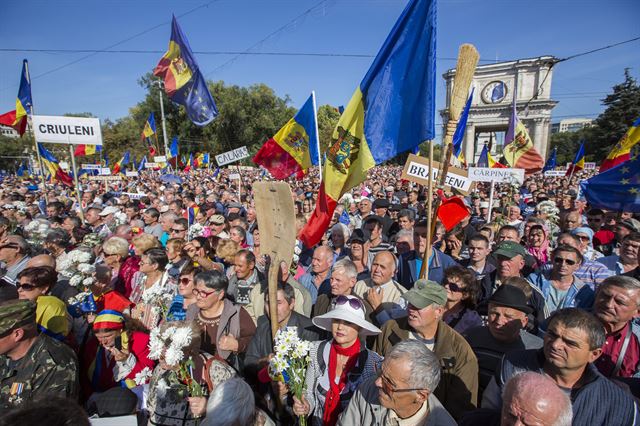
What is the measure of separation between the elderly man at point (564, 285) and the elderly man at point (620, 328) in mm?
982

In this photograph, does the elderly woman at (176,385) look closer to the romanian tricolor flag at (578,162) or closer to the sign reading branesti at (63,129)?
the sign reading branesti at (63,129)

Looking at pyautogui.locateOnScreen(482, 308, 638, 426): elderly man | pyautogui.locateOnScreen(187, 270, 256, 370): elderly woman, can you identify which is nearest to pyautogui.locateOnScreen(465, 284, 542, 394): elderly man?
pyautogui.locateOnScreen(482, 308, 638, 426): elderly man

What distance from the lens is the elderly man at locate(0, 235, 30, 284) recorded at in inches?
193

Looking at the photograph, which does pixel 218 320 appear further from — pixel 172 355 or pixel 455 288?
pixel 455 288

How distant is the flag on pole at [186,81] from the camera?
8.87 m

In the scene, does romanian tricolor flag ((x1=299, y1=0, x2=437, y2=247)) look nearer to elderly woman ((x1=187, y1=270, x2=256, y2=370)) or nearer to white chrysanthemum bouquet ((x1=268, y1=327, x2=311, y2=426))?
elderly woman ((x1=187, y1=270, x2=256, y2=370))

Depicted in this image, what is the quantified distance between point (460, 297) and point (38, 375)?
3.64 metres

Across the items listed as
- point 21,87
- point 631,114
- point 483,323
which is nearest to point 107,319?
point 483,323

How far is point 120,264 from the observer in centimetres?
527

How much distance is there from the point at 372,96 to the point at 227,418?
3019 millimetres

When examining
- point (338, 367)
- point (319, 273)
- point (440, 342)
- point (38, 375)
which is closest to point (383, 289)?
point (319, 273)

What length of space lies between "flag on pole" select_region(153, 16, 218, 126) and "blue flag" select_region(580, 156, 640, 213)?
8.44 m

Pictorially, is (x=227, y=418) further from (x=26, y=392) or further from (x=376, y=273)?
(x=376, y=273)

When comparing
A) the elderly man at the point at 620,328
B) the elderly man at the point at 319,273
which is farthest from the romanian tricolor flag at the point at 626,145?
the elderly man at the point at 319,273
